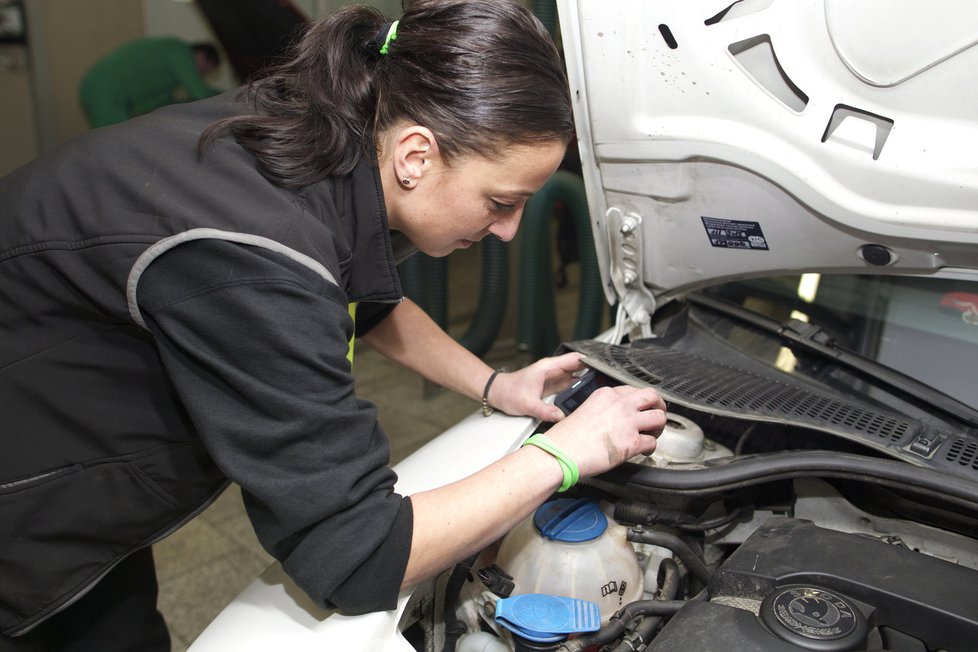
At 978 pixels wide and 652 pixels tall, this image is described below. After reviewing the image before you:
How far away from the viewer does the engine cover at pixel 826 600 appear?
83 centimetres

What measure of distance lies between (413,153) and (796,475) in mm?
661

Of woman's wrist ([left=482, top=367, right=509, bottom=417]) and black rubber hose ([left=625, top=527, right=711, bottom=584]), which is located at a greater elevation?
woman's wrist ([left=482, top=367, right=509, bottom=417])

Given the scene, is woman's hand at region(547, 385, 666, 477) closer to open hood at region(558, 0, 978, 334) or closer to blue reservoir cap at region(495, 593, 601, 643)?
blue reservoir cap at region(495, 593, 601, 643)

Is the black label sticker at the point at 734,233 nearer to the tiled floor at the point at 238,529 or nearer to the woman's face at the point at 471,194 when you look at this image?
the woman's face at the point at 471,194

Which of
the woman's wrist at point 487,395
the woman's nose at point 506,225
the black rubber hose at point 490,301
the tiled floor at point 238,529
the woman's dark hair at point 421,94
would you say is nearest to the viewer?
the woman's dark hair at point 421,94

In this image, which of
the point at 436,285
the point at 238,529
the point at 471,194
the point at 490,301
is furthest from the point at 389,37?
the point at 490,301

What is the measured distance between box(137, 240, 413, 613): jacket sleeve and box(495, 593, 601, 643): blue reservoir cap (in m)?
0.19

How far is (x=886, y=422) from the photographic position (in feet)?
3.76

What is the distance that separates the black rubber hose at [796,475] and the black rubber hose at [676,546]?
2.5 inches

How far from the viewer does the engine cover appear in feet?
2.71

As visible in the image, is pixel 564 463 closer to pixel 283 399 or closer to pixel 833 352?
pixel 283 399

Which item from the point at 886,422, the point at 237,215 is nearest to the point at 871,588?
the point at 886,422

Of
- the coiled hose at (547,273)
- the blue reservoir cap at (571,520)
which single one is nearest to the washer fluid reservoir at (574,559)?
the blue reservoir cap at (571,520)

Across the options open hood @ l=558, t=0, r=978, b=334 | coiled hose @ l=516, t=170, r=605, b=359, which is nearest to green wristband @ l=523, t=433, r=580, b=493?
open hood @ l=558, t=0, r=978, b=334
